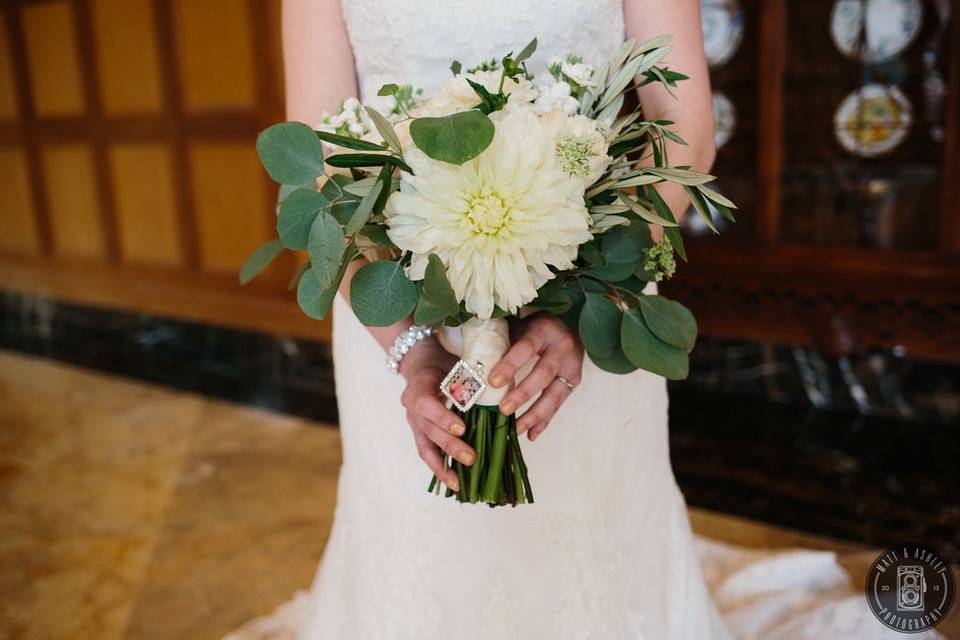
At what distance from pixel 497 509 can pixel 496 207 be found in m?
0.60

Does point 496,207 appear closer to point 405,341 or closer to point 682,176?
point 682,176

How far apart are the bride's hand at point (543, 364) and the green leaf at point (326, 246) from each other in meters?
0.24

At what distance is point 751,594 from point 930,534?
0.77 meters

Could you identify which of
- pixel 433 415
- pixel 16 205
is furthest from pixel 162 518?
pixel 16 205

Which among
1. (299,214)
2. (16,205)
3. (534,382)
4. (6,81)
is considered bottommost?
(16,205)

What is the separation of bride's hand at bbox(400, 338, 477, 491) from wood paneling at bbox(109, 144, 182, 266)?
421 centimetres

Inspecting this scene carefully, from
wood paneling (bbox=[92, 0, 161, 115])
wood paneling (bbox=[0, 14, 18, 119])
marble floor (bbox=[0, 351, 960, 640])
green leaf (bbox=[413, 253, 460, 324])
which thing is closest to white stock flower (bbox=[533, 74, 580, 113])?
green leaf (bbox=[413, 253, 460, 324])

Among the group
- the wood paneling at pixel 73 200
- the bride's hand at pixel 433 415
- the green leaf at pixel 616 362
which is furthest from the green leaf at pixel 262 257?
the wood paneling at pixel 73 200

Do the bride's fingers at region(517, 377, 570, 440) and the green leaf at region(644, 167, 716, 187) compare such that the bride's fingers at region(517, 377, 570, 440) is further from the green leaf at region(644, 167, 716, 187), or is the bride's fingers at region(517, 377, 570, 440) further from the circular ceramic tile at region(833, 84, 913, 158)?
the circular ceramic tile at region(833, 84, 913, 158)

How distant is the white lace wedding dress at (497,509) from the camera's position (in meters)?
1.31

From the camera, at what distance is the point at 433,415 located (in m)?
1.04

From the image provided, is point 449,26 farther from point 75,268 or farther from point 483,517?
point 75,268

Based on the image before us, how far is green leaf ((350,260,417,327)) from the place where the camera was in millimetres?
967

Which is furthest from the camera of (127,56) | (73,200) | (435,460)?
(73,200)
